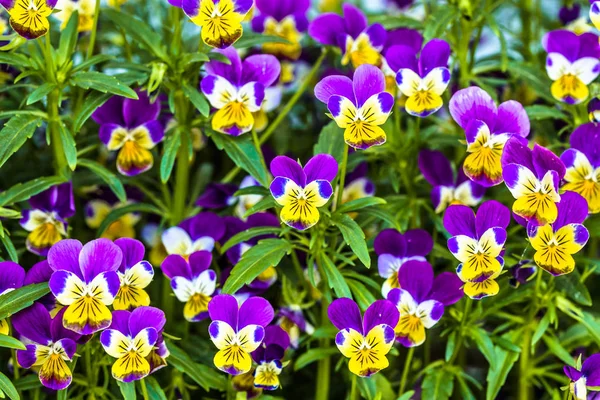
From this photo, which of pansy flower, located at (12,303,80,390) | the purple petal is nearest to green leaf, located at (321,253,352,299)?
the purple petal

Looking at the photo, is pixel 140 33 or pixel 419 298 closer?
pixel 419 298

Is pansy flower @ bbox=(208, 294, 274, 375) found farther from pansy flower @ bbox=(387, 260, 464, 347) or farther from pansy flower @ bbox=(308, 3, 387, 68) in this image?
pansy flower @ bbox=(308, 3, 387, 68)

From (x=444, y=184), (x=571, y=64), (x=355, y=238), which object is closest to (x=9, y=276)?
(x=355, y=238)

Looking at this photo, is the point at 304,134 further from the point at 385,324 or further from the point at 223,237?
the point at 385,324

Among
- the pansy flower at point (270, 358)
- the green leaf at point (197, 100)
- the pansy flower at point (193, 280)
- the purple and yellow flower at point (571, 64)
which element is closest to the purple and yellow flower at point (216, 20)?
the green leaf at point (197, 100)

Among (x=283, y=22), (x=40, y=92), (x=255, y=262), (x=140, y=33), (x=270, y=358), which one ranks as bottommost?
(x=270, y=358)

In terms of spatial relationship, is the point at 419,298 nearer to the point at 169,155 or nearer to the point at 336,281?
the point at 336,281
